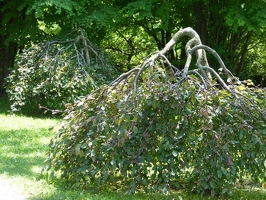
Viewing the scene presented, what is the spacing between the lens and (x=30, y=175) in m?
5.43

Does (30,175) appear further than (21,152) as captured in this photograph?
No

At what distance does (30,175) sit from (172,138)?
1.88 meters

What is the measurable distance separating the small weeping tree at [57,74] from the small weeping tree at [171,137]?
520 cm

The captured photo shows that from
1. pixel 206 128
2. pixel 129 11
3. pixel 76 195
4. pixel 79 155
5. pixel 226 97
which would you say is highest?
pixel 129 11

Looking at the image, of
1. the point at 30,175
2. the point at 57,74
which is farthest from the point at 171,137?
the point at 57,74

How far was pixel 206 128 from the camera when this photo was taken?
14.5ft

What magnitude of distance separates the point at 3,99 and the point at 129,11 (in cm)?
520

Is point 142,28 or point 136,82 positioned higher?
point 142,28

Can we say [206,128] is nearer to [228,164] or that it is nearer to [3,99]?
[228,164]

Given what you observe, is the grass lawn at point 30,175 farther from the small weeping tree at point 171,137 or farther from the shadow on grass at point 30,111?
the shadow on grass at point 30,111

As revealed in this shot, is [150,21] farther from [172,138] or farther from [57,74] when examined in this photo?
[172,138]

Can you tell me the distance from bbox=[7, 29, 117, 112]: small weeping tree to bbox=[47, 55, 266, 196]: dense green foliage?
17.0 feet

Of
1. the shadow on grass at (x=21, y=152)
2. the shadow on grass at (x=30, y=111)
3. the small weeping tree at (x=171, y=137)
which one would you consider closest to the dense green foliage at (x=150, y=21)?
the shadow on grass at (x=30, y=111)

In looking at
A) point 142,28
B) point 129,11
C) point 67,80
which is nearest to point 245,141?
point 67,80
